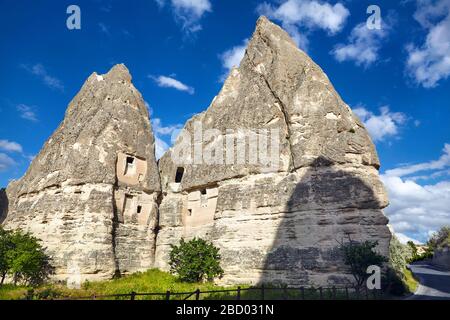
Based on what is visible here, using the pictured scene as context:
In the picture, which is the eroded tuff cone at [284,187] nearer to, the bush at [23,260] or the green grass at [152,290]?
the green grass at [152,290]

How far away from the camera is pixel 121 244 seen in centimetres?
3112

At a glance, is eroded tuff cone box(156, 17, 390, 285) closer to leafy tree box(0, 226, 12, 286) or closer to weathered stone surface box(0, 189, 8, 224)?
leafy tree box(0, 226, 12, 286)

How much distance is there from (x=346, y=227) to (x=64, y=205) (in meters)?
22.7

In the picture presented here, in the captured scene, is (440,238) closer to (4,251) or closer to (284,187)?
(284,187)

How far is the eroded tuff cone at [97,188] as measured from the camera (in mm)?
28797

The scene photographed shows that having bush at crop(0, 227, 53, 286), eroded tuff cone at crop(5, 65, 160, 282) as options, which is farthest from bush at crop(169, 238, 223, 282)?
bush at crop(0, 227, 53, 286)

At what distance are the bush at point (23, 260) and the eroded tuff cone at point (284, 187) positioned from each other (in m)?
9.85

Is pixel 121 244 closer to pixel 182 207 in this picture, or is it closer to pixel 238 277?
pixel 182 207

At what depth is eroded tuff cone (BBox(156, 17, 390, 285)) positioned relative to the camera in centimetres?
2502

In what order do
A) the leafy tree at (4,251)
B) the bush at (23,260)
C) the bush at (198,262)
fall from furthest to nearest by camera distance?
the bush at (198,262) → the leafy tree at (4,251) → the bush at (23,260)

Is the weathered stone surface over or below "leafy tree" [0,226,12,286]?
over

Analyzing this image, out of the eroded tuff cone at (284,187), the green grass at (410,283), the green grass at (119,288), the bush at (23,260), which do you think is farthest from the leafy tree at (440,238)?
the bush at (23,260)

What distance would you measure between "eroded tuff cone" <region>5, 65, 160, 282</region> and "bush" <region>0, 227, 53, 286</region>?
1047mm
